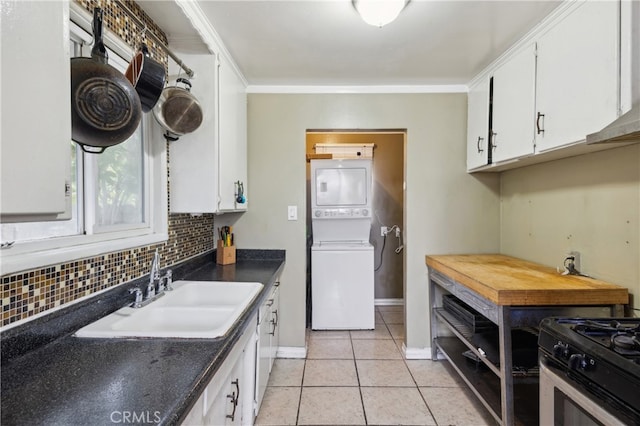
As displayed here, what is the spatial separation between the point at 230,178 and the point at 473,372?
203cm

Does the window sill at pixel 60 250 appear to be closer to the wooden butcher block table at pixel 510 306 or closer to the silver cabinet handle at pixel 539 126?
the wooden butcher block table at pixel 510 306

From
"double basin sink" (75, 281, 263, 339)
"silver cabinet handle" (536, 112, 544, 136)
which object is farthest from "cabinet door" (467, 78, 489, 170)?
"double basin sink" (75, 281, 263, 339)

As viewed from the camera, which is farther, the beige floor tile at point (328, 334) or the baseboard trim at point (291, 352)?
the beige floor tile at point (328, 334)

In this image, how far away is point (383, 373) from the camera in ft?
7.49

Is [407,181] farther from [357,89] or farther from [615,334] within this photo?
[615,334]

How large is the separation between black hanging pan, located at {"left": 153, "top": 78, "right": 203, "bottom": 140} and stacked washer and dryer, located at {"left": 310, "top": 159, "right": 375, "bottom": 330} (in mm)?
1721

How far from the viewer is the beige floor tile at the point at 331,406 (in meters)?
1.79

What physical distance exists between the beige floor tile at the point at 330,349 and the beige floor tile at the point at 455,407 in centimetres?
70

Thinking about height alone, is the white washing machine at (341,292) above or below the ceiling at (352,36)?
below

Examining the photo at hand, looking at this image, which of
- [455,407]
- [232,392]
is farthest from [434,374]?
[232,392]

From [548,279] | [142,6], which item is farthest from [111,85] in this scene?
[548,279]

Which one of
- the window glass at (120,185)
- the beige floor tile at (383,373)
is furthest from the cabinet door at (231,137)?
the beige floor tile at (383,373)

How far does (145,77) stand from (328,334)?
8.55ft

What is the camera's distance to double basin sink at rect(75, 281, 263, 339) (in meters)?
1.01
